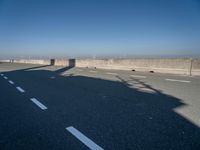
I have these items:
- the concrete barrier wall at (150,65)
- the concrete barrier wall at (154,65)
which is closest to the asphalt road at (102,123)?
the concrete barrier wall at (154,65)

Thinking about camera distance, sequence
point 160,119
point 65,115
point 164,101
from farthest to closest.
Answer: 1. point 164,101
2. point 65,115
3. point 160,119

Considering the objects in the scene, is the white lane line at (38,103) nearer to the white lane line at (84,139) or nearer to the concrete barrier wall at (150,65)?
the white lane line at (84,139)

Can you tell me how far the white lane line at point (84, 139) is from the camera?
3.88 meters

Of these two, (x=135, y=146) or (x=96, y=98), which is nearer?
(x=135, y=146)

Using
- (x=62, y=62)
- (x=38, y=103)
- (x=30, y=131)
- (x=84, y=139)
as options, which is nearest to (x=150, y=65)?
(x=38, y=103)

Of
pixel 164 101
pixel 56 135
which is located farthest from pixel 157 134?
pixel 164 101

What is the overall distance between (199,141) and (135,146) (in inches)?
44.1

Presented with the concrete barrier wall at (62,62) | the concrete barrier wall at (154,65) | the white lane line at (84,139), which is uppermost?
the concrete barrier wall at (154,65)

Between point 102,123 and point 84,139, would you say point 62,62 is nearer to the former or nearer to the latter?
point 102,123

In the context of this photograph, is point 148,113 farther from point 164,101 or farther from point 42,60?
point 42,60

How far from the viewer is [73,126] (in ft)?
16.3

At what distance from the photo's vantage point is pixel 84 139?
13.9ft

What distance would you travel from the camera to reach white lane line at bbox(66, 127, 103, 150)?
388 cm

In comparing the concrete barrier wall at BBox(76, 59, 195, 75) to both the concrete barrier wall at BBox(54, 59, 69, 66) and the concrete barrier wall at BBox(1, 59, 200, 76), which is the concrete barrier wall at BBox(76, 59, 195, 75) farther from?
the concrete barrier wall at BBox(54, 59, 69, 66)
